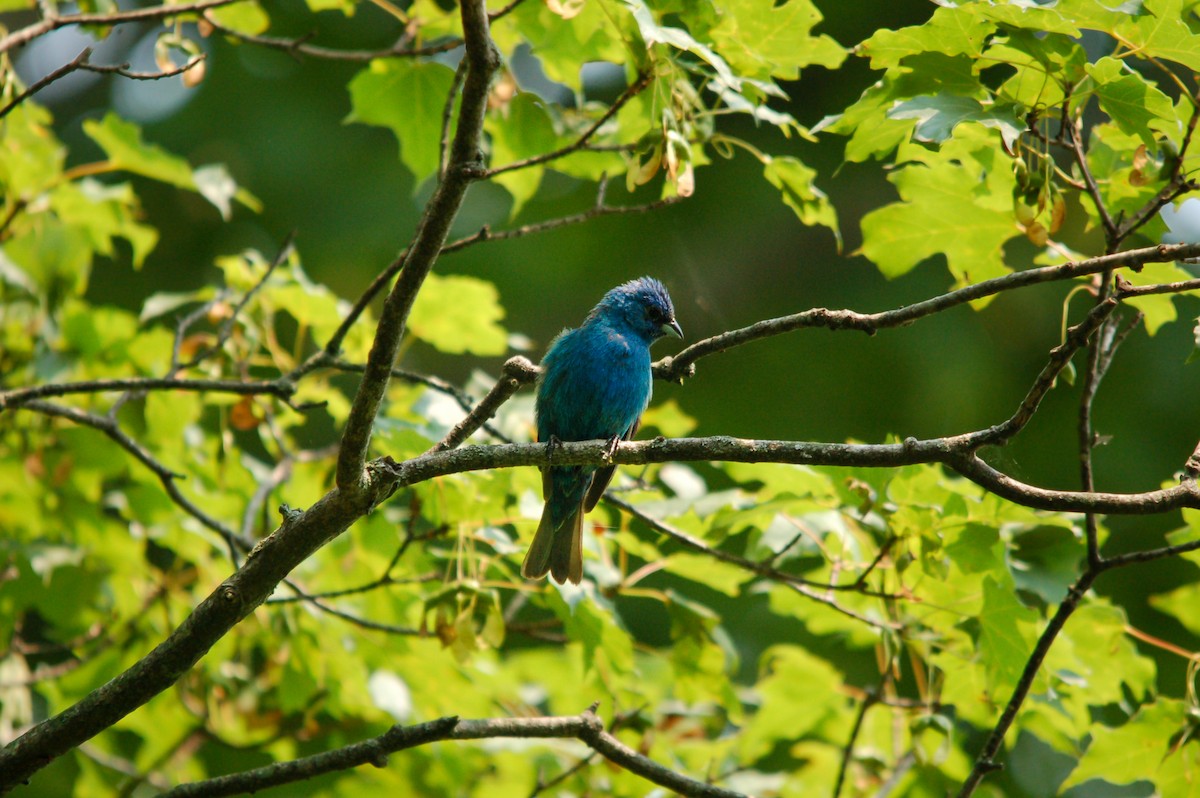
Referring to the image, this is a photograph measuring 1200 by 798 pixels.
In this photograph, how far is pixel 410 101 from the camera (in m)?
4.09

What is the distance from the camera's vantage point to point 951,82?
9.32 feet

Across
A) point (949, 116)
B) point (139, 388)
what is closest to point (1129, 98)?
point (949, 116)

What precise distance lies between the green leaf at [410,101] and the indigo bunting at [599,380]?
1.07 metres

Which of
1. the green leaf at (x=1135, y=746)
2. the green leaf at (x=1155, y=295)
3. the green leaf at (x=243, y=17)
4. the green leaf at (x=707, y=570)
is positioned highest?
the green leaf at (x=243, y=17)

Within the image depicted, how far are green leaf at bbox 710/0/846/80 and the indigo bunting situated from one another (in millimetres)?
1558

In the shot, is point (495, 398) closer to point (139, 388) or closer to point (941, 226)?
point (139, 388)

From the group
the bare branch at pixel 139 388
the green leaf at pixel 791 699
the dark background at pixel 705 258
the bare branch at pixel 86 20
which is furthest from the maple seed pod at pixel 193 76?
the dark background at pixel 705 258

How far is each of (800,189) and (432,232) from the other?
1625 millimetres

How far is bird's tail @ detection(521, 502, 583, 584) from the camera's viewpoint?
3.72m

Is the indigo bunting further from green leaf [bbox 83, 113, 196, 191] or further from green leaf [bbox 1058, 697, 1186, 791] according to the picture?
green leaf [bbox 1058, 697, 1186, 791]

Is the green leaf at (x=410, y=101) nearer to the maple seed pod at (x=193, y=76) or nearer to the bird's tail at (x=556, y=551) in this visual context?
the maple seed pod at (x=193, y=76)

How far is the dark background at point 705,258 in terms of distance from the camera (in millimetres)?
8570

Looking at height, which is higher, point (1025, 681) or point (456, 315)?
point (456, 315)

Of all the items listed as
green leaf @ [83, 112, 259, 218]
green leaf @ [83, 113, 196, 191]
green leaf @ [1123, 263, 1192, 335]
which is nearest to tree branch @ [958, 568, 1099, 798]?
green leaf @ [1123, 263, 1192, 335]
